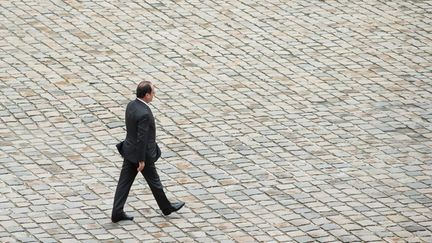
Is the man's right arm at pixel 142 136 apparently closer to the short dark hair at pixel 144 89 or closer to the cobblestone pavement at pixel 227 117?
the short dark hair at pixel 144 89

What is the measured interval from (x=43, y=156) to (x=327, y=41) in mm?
6046

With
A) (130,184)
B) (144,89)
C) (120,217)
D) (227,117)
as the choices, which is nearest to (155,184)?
(130,184)

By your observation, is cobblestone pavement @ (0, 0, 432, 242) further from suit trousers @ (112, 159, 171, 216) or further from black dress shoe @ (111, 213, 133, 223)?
suit trousers @ (112, 159, 171, 216)

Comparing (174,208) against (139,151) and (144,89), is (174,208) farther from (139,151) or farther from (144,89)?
(144,89)

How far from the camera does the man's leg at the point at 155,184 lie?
13.1 m

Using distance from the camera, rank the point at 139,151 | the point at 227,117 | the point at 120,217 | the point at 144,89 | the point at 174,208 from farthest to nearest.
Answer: the point at 227,117
the point at 174,208
the point at 120,217
the point at 144,89
the point at 139,151

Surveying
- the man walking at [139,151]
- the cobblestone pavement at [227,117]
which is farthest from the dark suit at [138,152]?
the cobblestone pavement at [227,117]

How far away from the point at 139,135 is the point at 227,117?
3381mm

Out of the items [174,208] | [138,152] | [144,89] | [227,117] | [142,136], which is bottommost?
[227,117]

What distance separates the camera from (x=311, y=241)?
41.9 ft

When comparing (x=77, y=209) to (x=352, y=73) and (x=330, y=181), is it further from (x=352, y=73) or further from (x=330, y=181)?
(x=352, y=73)

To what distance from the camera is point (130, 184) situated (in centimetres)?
1315

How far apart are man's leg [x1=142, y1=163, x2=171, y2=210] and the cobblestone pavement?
27 cm

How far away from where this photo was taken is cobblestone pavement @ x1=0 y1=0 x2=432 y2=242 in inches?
525
